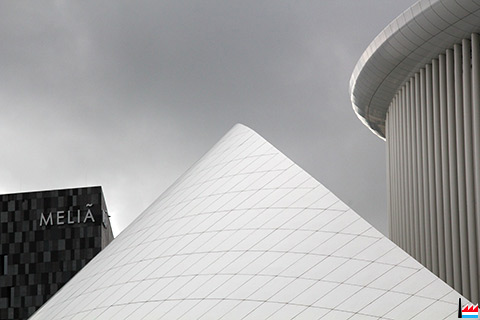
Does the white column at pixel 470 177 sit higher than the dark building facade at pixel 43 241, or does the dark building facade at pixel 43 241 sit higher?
the dark building facade at pixel 43 241

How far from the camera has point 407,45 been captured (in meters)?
42.2

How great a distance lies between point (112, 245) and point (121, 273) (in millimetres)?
4588

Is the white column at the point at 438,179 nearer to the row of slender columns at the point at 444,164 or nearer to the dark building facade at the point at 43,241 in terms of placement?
the row of slender columns at the point at 444,164

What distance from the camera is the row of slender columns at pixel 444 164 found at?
3744cm

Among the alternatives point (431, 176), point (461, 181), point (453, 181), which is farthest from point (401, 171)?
point (461, 181)

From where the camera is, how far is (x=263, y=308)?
27.7m

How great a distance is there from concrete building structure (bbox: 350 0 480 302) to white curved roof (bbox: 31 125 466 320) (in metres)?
9.15

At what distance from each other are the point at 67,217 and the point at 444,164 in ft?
231

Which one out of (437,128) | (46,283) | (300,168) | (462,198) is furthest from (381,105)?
(46,283)

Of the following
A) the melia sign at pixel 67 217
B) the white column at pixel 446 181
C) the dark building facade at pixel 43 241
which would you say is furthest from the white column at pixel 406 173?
the melia sign at pixel 67 217

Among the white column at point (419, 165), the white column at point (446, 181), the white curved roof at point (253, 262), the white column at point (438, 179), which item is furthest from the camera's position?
the white column at point (419, 165)

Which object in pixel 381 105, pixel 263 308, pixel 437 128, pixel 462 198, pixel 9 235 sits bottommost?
pixel 263 308

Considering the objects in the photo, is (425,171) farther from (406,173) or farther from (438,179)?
(406,173)

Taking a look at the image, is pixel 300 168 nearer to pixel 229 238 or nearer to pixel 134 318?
pixel 229 238
